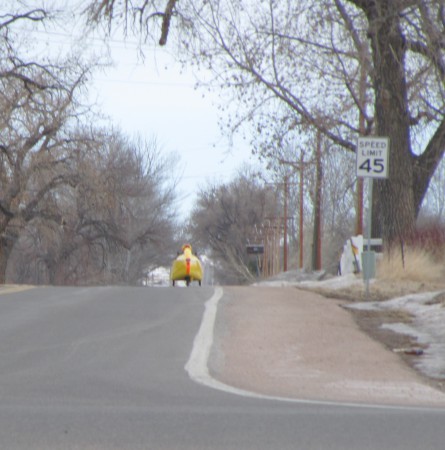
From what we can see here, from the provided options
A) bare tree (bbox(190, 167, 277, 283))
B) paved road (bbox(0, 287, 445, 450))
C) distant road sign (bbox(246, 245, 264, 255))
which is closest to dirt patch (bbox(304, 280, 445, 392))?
paved road (bbox(0, 287, 445, 450))

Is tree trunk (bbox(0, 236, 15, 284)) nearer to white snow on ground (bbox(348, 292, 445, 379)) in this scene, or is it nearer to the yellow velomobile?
the yellow velomobile

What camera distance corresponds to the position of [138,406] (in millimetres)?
7574

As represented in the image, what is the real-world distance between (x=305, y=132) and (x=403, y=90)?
5.72 m

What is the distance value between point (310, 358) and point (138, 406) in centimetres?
401

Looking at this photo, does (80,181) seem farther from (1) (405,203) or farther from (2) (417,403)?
(2) (417,403)

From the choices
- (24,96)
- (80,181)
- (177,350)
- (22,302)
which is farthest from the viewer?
(80,181)

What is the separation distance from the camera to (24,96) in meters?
36.2

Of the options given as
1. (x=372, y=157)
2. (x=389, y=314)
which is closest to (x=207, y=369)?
(x=389, y=314)

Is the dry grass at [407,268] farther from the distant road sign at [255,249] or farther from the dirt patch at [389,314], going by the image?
the distant road sign at [255,249]

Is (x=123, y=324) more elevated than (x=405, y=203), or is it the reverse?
(x=405, y=203)

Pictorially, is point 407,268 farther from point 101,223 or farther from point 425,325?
point 101,223

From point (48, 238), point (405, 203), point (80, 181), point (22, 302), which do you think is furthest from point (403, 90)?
point (48, 238)

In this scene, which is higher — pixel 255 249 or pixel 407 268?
pixel 255 249

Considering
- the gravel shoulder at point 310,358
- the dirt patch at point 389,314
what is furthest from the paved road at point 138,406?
the dirt patch at point 389,314
